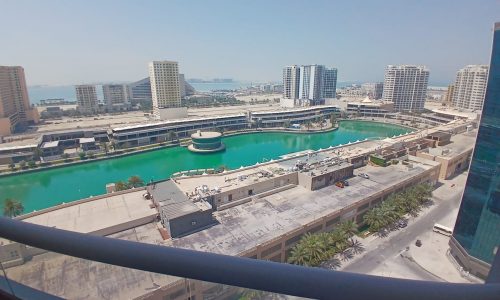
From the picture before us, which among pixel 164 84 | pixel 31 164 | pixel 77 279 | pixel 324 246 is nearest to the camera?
pixel 77 279

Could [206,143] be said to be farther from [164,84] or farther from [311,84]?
[311,84]

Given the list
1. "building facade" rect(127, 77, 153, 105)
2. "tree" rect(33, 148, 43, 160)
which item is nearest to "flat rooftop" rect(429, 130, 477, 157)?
"tree" rect(33, 148, 43, 160)

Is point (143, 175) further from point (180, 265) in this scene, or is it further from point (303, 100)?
point (303, 100)

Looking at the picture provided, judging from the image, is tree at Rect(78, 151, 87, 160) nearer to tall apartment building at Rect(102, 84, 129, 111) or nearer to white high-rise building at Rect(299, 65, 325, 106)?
tall apartment building at Rect(102, 84, 129, 111)

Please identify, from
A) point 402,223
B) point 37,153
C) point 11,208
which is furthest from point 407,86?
point 11,208

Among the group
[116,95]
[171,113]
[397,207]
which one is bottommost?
[397,207]

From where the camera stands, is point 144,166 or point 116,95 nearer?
point 144,166
